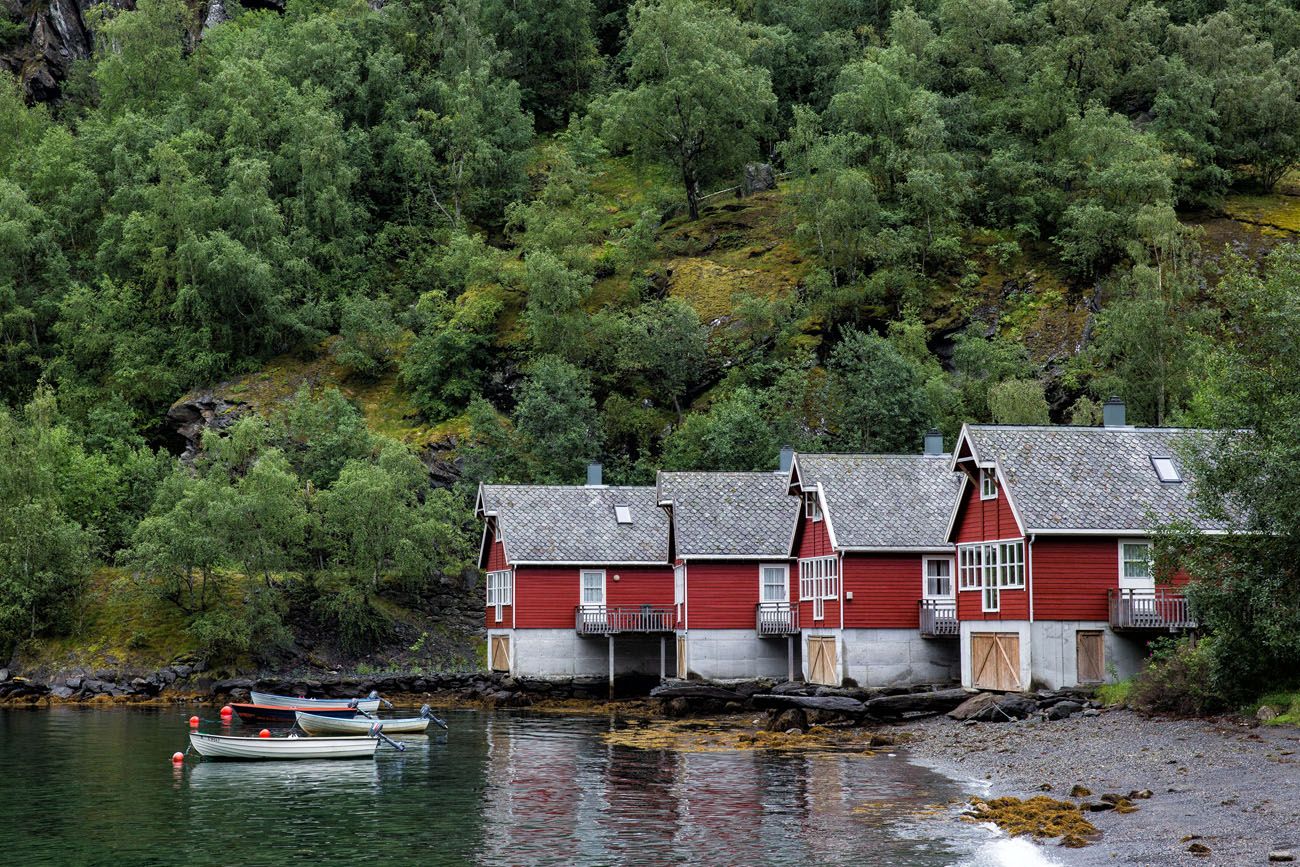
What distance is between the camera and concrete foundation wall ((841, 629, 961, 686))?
50344mm

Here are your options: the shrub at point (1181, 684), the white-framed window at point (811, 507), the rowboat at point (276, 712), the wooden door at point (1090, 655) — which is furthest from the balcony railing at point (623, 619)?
the shrub at point (1181, 684)

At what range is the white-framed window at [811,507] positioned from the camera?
177 ft

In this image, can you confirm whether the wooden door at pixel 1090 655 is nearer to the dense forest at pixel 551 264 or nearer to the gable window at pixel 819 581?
the gable window at pixel 819 581

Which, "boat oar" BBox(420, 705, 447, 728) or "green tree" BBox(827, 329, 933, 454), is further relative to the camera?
"green tree" BBox(827, 329, 933, 454)

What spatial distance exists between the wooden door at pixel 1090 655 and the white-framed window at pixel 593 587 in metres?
26.1

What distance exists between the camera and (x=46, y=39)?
448 feet

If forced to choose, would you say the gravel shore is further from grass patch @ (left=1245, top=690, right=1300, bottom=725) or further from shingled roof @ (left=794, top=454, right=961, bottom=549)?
shingled roof @ (left=794, top=454, right=961, bottom=549)

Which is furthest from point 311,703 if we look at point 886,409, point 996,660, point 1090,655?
point 886,409

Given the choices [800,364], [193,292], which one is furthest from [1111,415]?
[193,292]

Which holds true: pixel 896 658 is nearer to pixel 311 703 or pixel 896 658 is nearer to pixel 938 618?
pixel 938 618

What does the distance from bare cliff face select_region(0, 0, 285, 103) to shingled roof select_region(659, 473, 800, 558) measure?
9790 cm

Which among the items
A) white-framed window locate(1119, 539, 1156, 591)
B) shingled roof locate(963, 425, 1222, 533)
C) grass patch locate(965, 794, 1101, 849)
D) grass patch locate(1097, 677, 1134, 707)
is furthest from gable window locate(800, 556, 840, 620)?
grass patch locate(965, 794, 1101, 849)

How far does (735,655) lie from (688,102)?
52.8 meters

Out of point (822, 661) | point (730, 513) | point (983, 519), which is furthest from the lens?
point (730, 513)
